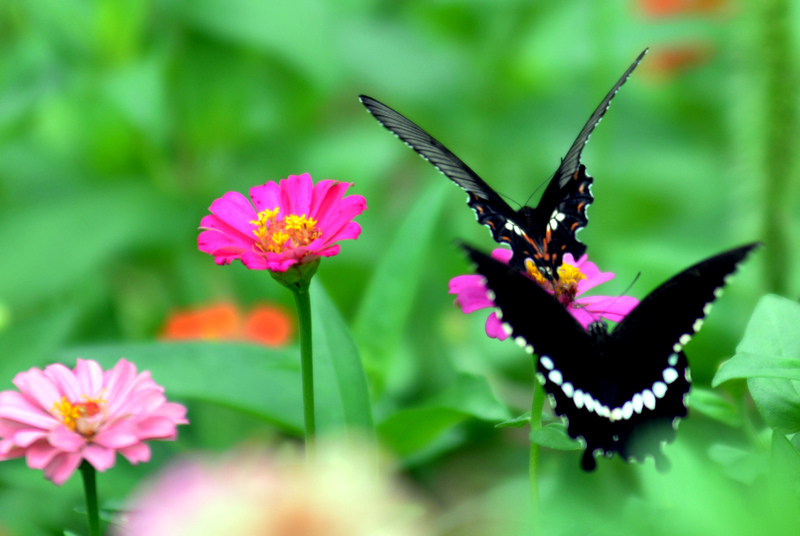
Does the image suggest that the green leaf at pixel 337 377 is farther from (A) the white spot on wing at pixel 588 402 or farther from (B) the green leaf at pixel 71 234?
(B) the green leaf at pixel 71 234

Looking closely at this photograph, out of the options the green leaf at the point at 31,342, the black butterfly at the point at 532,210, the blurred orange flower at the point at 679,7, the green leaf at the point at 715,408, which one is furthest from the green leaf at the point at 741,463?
the blurred orange flower at the point at 679,7

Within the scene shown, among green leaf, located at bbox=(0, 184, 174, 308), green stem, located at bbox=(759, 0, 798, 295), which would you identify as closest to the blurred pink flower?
green stem, located at bbox=(759, 0, 798, 295)

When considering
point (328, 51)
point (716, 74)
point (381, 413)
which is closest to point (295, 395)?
point (381, 413)

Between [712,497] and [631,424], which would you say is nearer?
[712,497]

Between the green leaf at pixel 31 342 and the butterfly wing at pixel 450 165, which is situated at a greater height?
the butterfly wing at pixel 450 165

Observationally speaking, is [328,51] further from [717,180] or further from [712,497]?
[712,497]

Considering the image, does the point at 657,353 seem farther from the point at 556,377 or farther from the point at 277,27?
the point at 277,27
